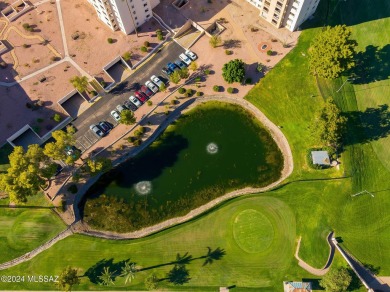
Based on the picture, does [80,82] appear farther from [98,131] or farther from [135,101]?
[135,101]

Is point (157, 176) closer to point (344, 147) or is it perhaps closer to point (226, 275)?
point (226, 275)

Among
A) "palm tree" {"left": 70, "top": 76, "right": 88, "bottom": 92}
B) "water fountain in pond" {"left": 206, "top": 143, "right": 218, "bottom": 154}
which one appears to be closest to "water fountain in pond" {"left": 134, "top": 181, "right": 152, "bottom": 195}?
"water fountain in pond" {"left": 206, "top": 143, "right": 218, "bottom": 154}

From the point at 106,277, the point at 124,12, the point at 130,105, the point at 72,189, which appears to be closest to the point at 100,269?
the point at 106,277

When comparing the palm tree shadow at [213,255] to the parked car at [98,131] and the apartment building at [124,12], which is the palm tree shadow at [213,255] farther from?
the apartment building at [124,12]

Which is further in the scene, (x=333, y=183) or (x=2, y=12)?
(x=2, y=12)

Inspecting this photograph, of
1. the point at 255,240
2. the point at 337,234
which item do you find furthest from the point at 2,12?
the point at 337,234

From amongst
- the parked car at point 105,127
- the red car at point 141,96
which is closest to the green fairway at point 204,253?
the parked car at point 105,127

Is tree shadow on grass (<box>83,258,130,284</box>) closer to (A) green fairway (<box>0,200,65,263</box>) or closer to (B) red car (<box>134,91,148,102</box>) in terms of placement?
(A) green fairway (<box>0,200,65,263</box>)

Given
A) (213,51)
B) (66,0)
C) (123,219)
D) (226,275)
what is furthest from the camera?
(66,0)
